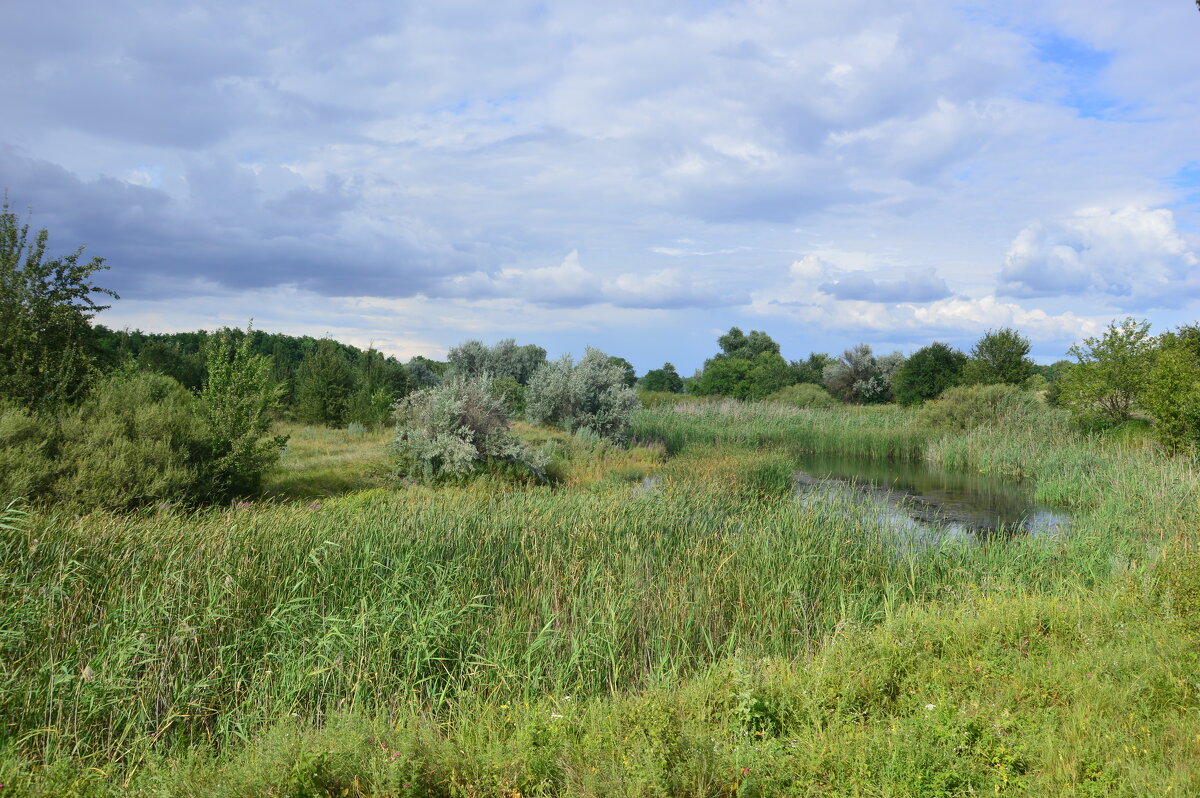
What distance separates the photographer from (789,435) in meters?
24.7

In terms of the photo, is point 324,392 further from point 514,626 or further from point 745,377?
point 745,377

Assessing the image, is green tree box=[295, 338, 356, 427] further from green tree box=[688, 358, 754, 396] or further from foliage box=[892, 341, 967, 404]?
green tree box=[688, 358, 754, 396]

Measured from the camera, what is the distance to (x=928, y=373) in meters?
35.3

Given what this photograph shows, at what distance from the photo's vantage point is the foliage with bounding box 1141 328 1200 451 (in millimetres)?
15914

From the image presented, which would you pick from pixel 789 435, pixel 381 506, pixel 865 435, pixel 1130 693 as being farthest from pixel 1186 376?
pixel 381 506

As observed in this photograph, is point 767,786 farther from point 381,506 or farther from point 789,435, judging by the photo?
point 789,435

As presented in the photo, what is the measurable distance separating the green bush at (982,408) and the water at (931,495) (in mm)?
3561

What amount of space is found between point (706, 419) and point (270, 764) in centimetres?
2467

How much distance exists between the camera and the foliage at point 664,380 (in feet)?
208

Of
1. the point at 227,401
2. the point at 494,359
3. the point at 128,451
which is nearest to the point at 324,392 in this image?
the point at 227,401

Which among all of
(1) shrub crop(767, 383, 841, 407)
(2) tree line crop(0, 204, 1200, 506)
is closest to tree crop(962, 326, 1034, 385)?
(2) tree line crop(0, 204, 1200, 506)

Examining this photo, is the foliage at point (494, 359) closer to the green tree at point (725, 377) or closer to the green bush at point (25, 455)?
the green tree at point (725, 377)

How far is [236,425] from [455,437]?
3868mm

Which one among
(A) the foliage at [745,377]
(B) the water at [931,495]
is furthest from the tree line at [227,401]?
(A) the foliage at [745,377]
